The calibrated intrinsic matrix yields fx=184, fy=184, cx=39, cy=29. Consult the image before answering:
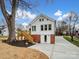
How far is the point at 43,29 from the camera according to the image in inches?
1524

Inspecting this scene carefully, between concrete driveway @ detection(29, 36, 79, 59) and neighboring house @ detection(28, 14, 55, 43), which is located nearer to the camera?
concrete driveway @ detection(29, 36, 79, 59)

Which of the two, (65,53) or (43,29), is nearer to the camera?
(65,53)

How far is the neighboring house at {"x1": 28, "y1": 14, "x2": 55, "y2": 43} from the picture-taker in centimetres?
3749

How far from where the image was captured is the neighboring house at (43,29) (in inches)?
1476

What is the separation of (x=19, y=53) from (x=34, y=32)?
29.6 m

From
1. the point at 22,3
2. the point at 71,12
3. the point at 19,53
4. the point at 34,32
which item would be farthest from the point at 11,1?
the point at 71,12

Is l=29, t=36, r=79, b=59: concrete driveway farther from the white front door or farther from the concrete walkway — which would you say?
the white front door

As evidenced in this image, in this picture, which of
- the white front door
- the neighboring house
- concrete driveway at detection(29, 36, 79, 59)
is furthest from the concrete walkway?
the neighboring house

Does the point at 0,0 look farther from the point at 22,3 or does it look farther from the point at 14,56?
the point at 14,56

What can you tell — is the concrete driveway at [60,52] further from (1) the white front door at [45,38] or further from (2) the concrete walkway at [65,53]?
(1) the white front door at [45,38]

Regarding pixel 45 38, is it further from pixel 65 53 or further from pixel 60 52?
pixel 65 53

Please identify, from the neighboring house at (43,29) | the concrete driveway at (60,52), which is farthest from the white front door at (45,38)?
the concrete driveway at (60,52)

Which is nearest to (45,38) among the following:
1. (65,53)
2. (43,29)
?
(43,29)

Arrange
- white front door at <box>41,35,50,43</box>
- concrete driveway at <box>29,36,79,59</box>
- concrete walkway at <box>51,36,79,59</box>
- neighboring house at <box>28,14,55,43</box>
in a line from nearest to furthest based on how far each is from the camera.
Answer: concrete walkway at <box>51,36,79,59</box> < concrete driveway at <box>29,36,79,59</box> < white front door at <box>41,35,50,43</box> < neighboring house at <box>28,14,55,43</box>
